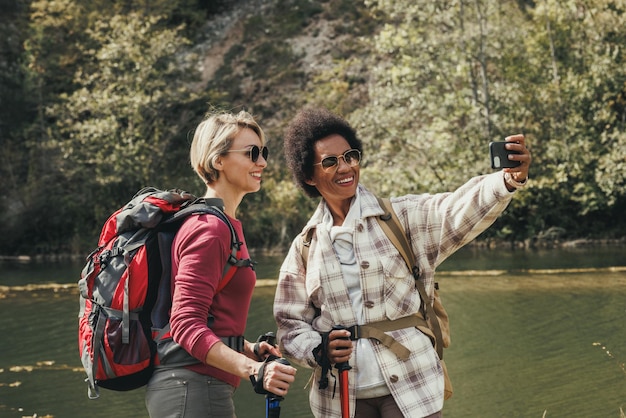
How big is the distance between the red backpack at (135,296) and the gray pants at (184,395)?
4 centimetres

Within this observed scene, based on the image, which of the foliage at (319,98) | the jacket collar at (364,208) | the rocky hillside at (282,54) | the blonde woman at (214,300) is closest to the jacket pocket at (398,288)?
the jacket collar at (364,208)

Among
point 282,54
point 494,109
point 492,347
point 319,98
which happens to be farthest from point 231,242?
point 282,54

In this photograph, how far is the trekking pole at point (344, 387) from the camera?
3187 millimetres

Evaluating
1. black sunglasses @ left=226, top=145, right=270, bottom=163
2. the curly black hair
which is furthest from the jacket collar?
black sunglasses @ left=226, top=145, right=270, bottom=163

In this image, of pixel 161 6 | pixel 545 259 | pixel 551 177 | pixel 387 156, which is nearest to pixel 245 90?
pixel 161 6

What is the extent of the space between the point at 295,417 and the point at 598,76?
58.9 feet

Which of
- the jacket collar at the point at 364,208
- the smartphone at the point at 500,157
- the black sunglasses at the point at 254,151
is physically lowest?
the jacket collar at the point at 364,208

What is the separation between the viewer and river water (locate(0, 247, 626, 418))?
811 cm

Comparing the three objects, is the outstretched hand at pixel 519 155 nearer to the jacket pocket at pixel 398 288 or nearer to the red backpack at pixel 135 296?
the jacket pocket at pixel 398 288

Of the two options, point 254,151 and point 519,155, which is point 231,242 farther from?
point 519,155

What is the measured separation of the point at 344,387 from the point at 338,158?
82 centimetres

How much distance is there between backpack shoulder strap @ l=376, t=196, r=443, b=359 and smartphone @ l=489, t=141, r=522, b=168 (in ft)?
1.47

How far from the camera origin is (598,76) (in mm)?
23609

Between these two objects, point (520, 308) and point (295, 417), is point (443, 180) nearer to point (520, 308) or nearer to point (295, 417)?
point (520, 308)
